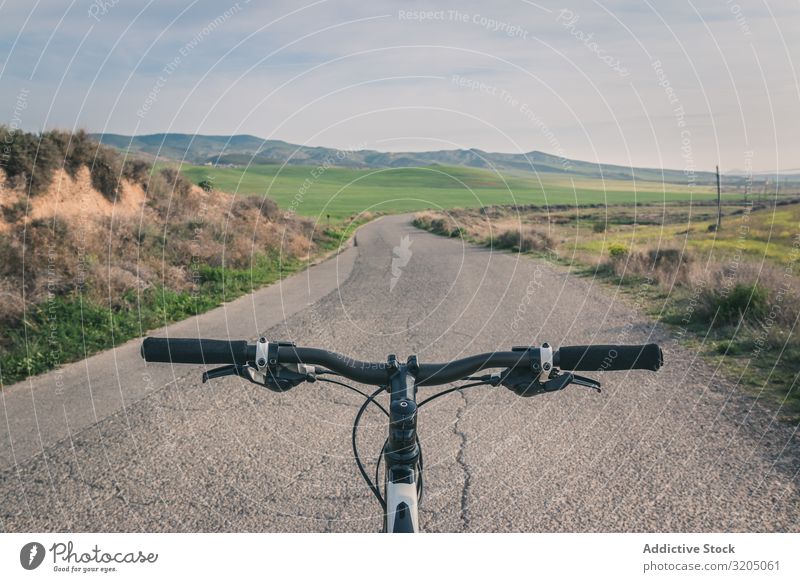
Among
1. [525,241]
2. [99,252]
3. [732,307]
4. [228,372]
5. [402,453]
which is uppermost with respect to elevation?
[228,372]

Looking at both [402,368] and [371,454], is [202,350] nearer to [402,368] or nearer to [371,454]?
[402,368]

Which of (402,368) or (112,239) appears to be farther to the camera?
(112,239)

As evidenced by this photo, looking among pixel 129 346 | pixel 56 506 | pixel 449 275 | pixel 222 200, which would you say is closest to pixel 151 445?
pixel 56 506

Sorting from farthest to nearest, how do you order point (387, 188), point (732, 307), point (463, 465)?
point (387, 188) < point (732, 307) < point (463, 465)

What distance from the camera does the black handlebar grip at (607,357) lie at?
2.14m

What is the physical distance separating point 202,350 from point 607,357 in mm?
1369

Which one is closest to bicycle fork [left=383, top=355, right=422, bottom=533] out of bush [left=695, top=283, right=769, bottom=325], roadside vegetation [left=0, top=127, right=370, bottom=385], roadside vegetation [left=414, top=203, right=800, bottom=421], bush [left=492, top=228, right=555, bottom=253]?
roadside vegetation [left=414, top=203, right=800, bottom=421]

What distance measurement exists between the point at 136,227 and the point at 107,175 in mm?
3353

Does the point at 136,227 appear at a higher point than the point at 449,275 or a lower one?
higher

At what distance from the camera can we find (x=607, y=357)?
85.0 inches

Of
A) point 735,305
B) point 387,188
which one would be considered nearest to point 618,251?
point 735,305
